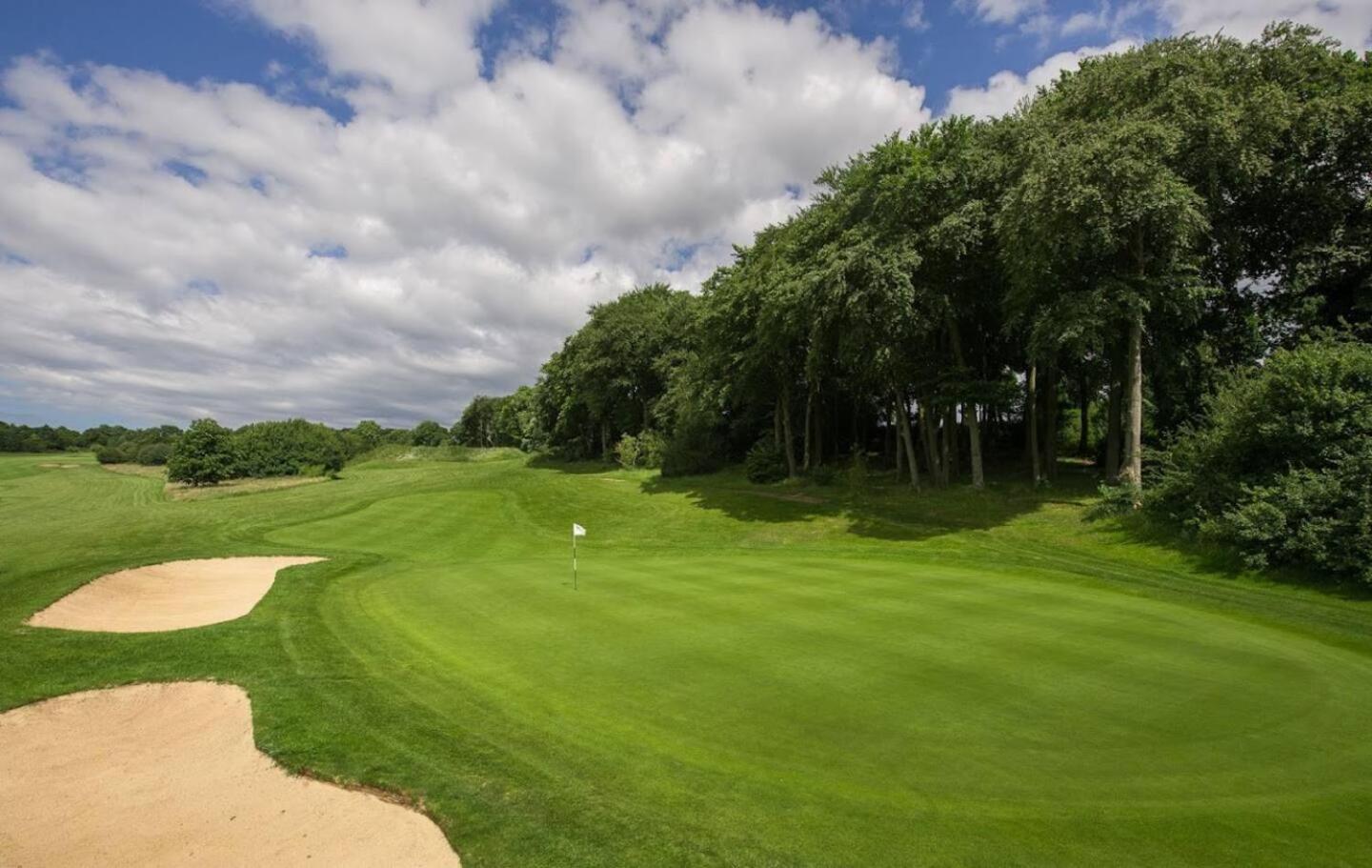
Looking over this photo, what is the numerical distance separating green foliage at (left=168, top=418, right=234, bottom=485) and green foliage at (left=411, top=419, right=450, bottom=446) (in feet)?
344

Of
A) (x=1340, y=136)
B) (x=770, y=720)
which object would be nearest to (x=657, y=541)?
(x=770, y=720)

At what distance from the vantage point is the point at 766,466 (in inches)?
1566

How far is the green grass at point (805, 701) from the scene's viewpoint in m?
4.94

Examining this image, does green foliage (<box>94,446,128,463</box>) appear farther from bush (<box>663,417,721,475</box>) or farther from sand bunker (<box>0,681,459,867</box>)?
sand bunker (<box>0,681,459,867</box>)

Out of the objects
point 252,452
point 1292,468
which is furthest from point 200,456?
point 1292,468

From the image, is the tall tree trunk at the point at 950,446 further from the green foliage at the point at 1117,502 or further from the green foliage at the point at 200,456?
the green foliage at the point at 200,456

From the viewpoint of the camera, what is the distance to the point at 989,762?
5.85 m

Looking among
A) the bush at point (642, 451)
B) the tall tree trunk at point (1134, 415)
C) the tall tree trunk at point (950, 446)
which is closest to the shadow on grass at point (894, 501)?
the tall tree trunk at point (950, 446)

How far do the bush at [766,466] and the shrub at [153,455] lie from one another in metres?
108

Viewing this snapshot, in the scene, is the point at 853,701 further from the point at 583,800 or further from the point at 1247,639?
the point at 1247,639

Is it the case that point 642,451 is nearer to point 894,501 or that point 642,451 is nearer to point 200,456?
point 894,501

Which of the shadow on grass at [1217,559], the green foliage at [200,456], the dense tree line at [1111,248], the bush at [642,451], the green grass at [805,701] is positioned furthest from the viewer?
the green foliage at [200,456]

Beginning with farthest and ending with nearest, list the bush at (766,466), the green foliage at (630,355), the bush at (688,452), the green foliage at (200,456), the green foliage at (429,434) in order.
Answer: the green foliage at (429,434) < the green foliage at (200,456) < the green foliage at (630,355) < the bush at (688,452) < the bush at (766,466)

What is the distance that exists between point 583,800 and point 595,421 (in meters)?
67.0
